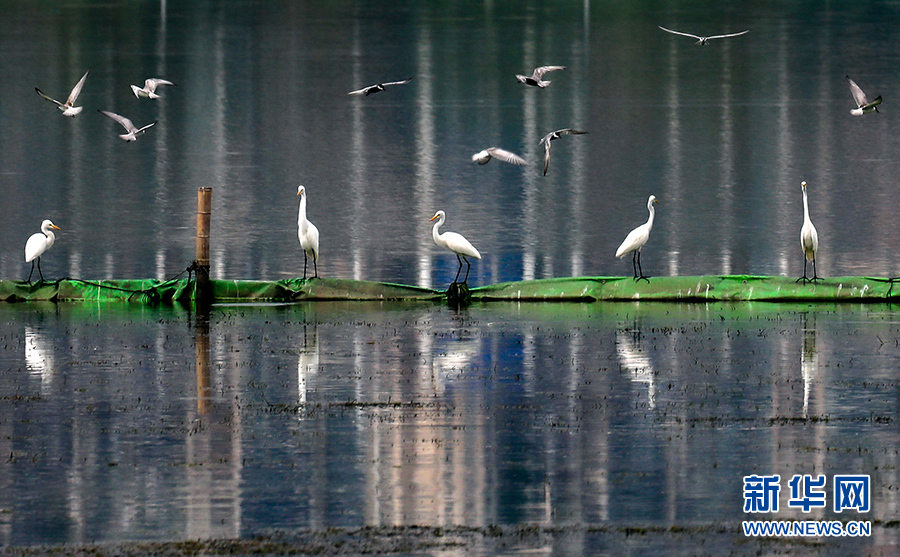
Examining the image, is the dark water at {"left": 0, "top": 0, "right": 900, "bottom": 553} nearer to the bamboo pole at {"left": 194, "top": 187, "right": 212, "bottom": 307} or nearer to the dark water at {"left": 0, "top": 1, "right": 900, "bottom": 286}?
the dark water at {"left": 0, "top": 1, "right": 900, "bottom": 286}

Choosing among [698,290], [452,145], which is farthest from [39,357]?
[452,145]

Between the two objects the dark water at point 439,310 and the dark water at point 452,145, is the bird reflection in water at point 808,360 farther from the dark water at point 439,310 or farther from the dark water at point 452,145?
the dark water at point 452,145

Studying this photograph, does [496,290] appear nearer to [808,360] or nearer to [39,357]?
Result: [808,360]

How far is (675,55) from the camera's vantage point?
100 meters

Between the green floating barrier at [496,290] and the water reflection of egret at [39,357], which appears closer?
the water reflection of egret at [39,357]

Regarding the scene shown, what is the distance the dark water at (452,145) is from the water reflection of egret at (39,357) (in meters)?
11.2

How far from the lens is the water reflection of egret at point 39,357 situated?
18070mm

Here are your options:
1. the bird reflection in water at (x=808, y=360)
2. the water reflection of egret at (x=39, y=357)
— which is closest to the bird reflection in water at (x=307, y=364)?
the water reflection of egret at (x=39, y=357)

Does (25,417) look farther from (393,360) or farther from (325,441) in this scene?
(393,360)

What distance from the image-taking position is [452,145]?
207 ft

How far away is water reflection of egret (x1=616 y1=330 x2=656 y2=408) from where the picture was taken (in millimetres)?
17359

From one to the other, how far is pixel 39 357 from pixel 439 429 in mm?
6505

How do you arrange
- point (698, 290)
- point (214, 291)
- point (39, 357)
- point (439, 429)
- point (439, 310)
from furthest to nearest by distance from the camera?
point (214, 291) < point (698, 290) < point (439, 310) < point (39, 357) < point (439, 429)

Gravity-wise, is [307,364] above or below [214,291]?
below
